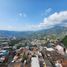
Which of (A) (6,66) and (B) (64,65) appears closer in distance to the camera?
(B) (64,65)

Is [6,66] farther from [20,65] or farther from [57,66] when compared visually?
[57,66]

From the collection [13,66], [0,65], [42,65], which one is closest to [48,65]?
[42,65]

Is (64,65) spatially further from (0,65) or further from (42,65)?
(0,65)

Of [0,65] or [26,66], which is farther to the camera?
[0,65]

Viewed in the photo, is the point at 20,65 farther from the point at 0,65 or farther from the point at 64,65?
the point at 64,65

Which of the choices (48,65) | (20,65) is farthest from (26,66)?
(48,65)

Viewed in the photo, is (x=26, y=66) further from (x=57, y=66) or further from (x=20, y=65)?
(x=57, y=66)

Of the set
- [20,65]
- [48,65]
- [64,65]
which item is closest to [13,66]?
[20,65]

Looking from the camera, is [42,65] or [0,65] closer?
[42,65]
